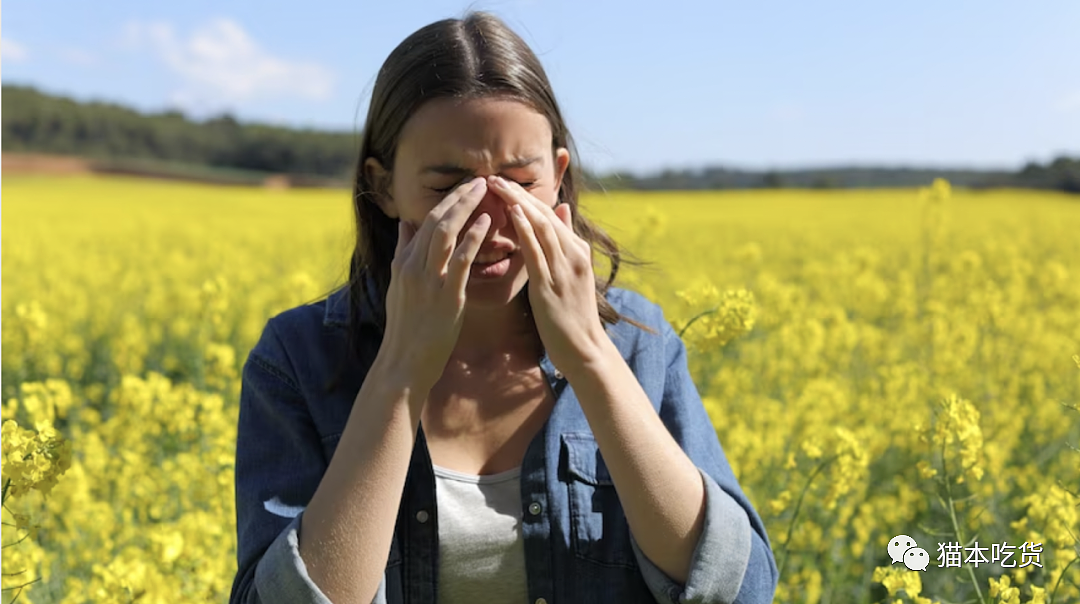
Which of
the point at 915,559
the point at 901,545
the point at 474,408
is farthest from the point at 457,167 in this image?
the point at 901,545

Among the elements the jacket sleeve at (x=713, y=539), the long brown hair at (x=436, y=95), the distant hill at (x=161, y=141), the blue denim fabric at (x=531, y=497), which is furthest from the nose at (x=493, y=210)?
the distant hill at (x=161, y=141)

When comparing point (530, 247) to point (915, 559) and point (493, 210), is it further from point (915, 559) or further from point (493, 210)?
point (915, 559)

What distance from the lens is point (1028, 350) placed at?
474cm

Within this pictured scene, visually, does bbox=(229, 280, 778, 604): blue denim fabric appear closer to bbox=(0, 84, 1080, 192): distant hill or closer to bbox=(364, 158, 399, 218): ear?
bbox=(364, 158, 399, 218): ear

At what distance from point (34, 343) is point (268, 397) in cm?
278

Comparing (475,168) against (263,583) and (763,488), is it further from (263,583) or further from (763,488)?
(763,488)

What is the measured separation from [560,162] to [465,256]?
1.02 ft

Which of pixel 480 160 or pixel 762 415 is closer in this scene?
pixel 480 160

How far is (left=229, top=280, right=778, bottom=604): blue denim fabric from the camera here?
134cm

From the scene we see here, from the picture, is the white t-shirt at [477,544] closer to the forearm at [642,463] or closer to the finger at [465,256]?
the forearm at [642,463]

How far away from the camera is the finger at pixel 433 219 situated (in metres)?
1.26

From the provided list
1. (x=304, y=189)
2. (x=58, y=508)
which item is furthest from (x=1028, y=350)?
(x=304, y=189)

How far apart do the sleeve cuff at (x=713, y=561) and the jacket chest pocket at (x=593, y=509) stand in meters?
0.05

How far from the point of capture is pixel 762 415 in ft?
11.2
